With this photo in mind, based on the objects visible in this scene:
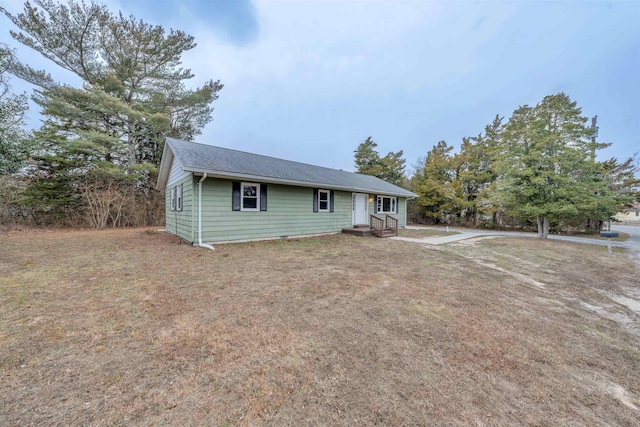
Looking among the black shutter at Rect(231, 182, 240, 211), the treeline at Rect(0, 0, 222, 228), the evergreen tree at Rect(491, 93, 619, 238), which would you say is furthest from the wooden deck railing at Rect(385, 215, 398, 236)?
the treeline at Rect(0, 0, 222, 228)

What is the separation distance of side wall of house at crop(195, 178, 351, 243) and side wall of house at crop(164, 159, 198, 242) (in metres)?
0.42

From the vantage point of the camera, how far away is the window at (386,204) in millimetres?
14406

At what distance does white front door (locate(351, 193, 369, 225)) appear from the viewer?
1270 cm

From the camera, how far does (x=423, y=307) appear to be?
11.2 ft

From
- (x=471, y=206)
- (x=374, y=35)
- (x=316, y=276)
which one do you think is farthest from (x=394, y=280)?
(x=471, y=206)

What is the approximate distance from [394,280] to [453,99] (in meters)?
22.2

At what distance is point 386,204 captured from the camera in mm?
15000

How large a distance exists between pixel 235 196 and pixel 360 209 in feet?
22.9

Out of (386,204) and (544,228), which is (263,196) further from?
(544,228)

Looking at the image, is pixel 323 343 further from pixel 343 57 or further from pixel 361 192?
pixel 343 57

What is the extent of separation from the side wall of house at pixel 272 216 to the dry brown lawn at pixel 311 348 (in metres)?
3.18

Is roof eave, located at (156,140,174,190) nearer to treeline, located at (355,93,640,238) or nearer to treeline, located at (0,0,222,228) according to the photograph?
treeline, located at (0,0,222,228)

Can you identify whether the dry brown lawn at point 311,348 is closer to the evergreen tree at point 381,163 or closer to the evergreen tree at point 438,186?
the evergreen tree at point 438,186

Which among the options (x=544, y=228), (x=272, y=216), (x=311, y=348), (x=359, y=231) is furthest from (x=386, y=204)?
(x=311, y=348)
